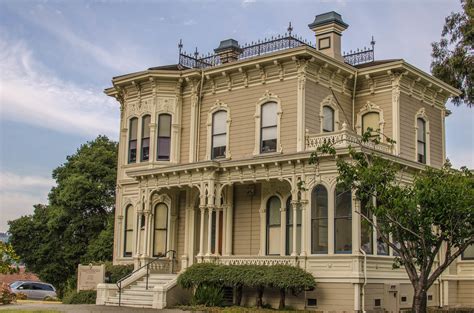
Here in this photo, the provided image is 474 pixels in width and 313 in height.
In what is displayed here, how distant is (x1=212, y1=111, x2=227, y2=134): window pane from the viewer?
96.0 ft

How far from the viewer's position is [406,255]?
749 inches

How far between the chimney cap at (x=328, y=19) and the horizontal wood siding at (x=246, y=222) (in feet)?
25.9

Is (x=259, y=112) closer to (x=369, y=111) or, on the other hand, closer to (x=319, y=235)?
(x=369, y=111)

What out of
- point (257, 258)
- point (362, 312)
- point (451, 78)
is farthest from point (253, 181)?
point (451, 78)

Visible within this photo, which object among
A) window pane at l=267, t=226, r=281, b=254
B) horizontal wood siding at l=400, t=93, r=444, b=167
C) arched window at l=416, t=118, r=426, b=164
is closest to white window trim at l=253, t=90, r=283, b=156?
window pane at l=267, t=226, r=281, b=254

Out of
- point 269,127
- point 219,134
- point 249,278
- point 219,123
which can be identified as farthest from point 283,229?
point 219,123

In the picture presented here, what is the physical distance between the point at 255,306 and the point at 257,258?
1.69 metres

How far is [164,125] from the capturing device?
30781mm

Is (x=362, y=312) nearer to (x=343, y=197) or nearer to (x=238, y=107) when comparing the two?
(x=343, y=197)

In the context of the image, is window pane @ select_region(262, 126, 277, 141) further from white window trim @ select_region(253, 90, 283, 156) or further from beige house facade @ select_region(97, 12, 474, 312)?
white window trim @ select_region(253, 90, 283, 156)

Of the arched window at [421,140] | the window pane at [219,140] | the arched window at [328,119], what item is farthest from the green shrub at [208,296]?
the arched window at [421,140]

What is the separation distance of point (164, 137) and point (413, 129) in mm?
10581

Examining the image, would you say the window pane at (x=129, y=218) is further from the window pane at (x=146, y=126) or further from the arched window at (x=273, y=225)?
the arched window at (x=273, y=225)

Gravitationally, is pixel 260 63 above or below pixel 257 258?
above
